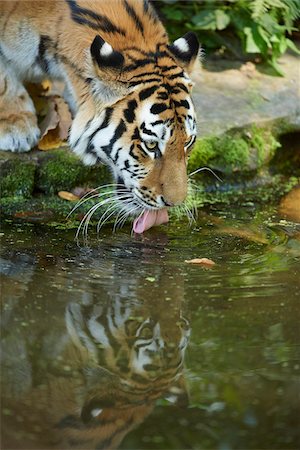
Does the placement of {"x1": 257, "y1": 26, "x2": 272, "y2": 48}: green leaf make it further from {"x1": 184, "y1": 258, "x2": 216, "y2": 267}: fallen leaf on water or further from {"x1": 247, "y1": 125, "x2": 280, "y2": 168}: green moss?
{"x1": 184, "y1": 258, "x2": 216, "y2": 267}: fallen leaf on water

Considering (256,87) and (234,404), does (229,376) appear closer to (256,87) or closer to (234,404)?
(234,404)

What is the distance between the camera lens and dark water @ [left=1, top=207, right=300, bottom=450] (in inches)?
122

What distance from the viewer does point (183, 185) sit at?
15.1 ft

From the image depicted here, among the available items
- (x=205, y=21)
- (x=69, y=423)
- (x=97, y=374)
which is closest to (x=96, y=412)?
(x=69, y=423)

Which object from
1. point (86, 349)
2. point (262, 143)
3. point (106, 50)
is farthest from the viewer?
point (262, 143)

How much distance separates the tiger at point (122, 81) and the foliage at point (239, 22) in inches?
72.2

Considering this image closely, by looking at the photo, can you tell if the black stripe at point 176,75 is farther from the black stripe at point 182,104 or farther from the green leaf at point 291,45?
the green leaf at point 291,45

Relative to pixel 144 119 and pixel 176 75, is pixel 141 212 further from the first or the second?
pixel 176 75

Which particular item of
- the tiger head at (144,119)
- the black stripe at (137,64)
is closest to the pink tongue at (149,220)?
the tiger head at (144,119)

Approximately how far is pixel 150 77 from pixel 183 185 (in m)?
0.58

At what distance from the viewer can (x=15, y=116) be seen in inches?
219

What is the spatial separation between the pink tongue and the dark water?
0.20 ft

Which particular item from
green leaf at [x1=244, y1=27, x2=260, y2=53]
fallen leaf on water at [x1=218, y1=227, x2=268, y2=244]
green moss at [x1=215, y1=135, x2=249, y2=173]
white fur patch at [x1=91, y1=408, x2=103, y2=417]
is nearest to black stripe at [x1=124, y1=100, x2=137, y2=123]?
fallen leaf on water at [x1=218, y1=227, x2=268, y2=244]

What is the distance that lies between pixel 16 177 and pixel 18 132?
0.87 feet
